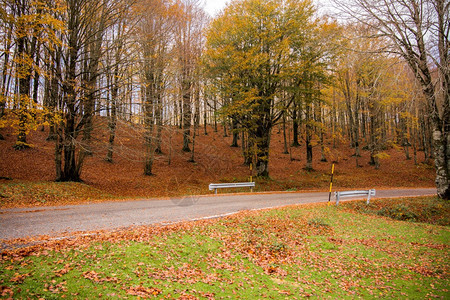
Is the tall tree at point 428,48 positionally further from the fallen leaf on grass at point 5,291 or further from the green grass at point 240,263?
the fallen leaf on grass at point 5,291

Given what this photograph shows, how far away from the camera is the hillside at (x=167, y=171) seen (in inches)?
520

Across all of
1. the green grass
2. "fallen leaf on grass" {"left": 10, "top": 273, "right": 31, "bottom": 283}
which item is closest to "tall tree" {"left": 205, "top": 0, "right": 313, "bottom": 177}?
the green grass

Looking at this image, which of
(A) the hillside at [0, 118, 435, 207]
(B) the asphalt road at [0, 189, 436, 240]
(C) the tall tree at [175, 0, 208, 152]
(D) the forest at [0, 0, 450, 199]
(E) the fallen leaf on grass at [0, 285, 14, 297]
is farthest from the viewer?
(C) the tall tree at [175, 0, 208, 152]

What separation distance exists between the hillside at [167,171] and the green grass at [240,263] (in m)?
6.69

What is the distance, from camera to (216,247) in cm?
638

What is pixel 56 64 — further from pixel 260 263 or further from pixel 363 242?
pixel 363 242

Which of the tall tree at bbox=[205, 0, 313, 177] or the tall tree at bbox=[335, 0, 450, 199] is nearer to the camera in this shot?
the tall tree at bbox=[335, 0, 450, 199]

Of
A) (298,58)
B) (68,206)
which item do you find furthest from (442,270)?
(298,58)

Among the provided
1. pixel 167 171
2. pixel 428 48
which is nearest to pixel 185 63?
pixel 167 171

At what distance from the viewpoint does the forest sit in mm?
A: 11492

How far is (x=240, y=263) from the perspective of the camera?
6.00 metres

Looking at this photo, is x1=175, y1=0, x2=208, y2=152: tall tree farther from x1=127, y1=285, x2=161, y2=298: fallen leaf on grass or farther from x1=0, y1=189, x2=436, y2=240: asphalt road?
x1=127, y1=285, x2=161, y2=298: fallen leaf on grass

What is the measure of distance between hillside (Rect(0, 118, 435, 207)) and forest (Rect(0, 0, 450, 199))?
0.95 meters

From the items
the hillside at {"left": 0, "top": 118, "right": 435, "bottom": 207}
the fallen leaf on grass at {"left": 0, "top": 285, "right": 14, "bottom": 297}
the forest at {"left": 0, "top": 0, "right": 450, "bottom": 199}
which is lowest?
the fallen leaf on grass at {"left": 0, "top": 285, "right": 14, "bottom": 297}
